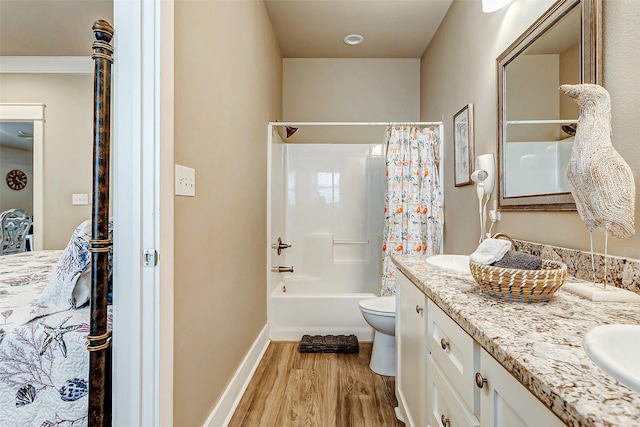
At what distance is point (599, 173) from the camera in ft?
→ 2.79

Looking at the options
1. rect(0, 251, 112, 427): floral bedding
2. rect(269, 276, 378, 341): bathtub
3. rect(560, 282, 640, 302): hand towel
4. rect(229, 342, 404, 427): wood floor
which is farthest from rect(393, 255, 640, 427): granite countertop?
rect(269, 276, 378, 341): bathtub

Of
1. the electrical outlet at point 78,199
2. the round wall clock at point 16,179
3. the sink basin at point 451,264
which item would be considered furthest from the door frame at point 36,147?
the sink basin at point 451,264

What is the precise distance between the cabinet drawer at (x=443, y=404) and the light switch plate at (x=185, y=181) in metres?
1.09

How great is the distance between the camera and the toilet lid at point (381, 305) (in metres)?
2.14

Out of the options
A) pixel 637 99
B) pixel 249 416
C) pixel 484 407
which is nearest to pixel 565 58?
pixel 637 99

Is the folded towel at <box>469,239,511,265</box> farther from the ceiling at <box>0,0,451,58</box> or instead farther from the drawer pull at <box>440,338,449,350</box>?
the ceiling at <box>0,0,451,58</box>

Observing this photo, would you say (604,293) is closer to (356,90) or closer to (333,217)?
(333,217)

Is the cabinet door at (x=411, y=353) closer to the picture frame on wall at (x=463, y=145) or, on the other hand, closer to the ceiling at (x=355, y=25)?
the picture frame on wall at (x=463, y=145)

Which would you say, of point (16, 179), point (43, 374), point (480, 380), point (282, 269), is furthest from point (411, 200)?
point (16, 179)

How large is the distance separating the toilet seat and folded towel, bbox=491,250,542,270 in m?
1.19

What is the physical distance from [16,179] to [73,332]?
4.47 metres

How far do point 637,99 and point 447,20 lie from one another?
209 centimetres

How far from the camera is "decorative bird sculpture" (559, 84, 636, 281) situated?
85cm

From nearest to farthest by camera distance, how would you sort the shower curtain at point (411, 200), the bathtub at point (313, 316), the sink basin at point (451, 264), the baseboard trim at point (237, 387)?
the sink basin at point (451, 264), the baseboard trim at point (237, 387), the shower curtain at point (411, 200), the bathtub at point (313, 316)
